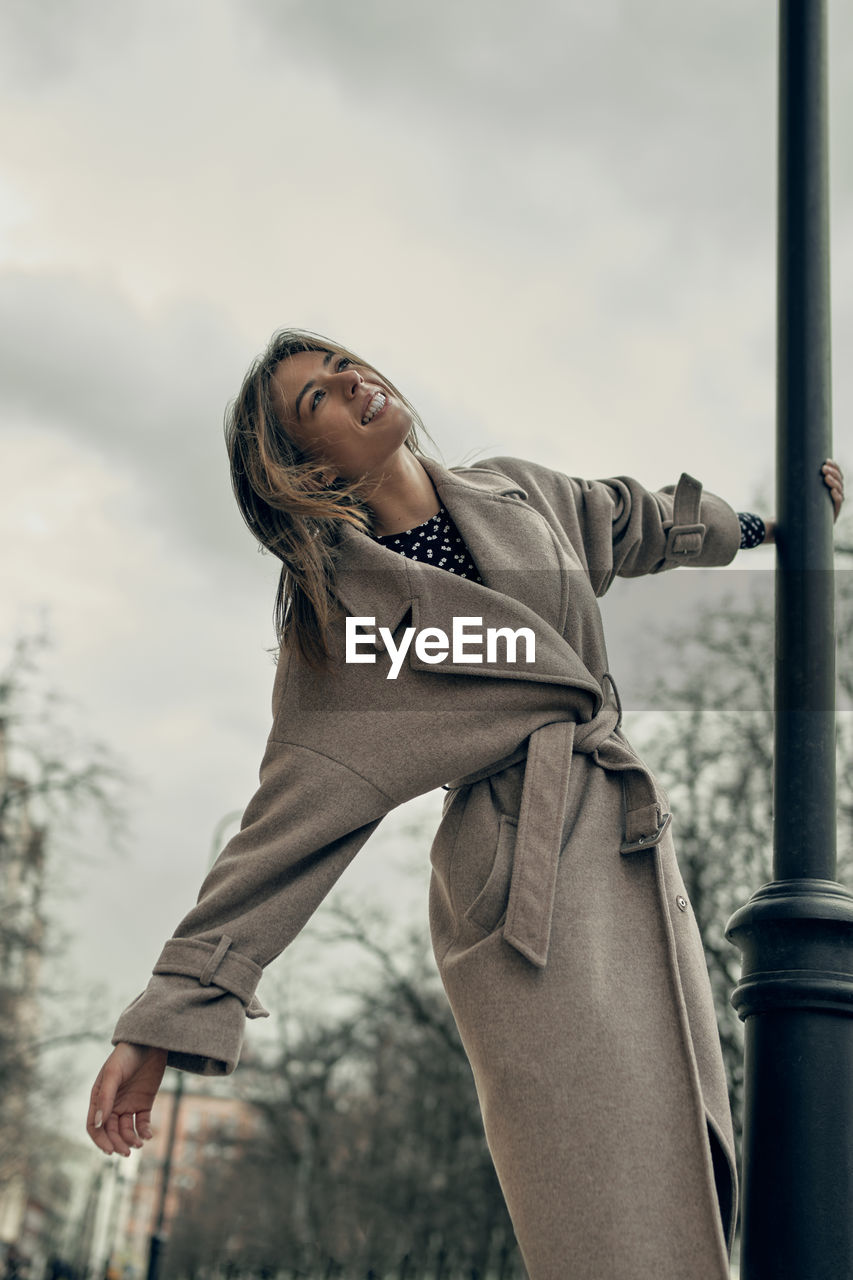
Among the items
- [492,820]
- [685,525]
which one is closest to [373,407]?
[685,525]

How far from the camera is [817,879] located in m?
2.61

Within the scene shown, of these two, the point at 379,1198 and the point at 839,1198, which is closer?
the point at 839,1198

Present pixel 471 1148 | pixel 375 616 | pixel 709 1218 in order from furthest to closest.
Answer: pixel 471 1148 < pixel 375 616 < pixel 709 1218

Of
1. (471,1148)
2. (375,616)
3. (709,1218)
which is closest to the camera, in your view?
(709,1218)

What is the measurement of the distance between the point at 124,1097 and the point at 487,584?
49.5 inches

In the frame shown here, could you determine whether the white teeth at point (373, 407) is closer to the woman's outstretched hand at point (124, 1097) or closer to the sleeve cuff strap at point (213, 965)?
the sleeve cuff strap at point (213, 965)

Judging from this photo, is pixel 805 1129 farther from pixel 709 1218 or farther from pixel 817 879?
pixel 817 879

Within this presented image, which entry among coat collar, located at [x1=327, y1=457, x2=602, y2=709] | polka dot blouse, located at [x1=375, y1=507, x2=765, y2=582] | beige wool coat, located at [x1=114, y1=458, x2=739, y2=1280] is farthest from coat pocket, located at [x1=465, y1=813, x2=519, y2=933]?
polka dot blouse, located at [x1=375, y1=507, x2=765, y2=582]

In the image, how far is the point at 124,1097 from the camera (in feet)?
7.77

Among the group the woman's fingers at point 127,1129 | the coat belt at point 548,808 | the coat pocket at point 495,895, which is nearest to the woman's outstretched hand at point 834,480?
the coat belt at point 548,808

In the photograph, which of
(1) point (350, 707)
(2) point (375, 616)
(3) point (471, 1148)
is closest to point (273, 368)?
(2) point (375, 616)

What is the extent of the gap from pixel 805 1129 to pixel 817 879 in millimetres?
499

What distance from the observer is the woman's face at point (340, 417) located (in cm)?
282

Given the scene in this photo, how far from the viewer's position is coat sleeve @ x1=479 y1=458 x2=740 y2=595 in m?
3.04
